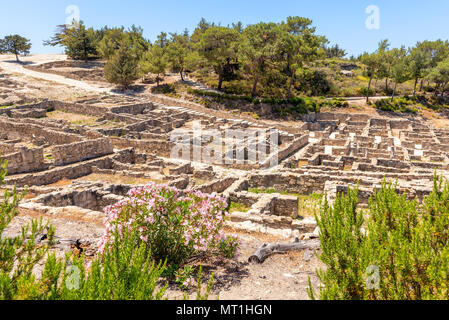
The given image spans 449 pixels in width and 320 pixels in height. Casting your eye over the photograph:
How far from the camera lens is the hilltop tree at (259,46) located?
127ft

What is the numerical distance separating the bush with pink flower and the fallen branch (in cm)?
105

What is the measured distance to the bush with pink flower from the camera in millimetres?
5809

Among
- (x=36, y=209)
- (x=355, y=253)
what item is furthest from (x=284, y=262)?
(x=36, y=209)

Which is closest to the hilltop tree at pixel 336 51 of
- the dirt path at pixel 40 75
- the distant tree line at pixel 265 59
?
the distant tree line at pixel 265 59

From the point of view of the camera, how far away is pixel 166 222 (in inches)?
238

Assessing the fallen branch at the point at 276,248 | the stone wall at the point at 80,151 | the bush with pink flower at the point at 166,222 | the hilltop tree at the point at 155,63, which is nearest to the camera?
the bush with pink flower at the point at 166,222

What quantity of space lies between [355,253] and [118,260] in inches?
126

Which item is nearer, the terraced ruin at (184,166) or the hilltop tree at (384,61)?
the terraced ruin at (184,166)

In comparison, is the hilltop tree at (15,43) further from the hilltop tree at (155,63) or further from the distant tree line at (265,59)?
the hilltop tree at (155,63)

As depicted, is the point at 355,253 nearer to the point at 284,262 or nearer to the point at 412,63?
the point at 284,262

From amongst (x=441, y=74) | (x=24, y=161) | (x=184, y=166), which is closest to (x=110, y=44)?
(x=24, y=161)

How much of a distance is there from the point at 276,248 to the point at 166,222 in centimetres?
290

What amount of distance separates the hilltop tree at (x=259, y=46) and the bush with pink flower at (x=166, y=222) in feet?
116

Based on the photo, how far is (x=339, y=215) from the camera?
5012 mm
